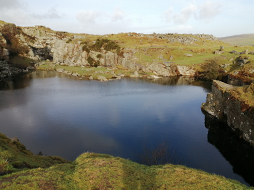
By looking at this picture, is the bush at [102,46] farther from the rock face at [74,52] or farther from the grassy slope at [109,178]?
the grassy slope at [109,178]

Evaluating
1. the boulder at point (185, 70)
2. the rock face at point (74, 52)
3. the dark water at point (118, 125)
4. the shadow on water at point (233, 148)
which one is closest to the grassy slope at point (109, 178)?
the dark water at point (118, 125)

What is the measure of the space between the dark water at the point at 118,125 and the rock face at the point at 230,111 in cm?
288

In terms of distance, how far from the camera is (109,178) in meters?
17.8

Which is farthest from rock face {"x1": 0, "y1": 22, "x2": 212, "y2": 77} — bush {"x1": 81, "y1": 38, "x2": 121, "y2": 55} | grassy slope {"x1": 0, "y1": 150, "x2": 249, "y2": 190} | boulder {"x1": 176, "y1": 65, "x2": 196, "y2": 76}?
grassy slope {"x1": 0, "y1": 150, "x2": 249, "y2": 190}

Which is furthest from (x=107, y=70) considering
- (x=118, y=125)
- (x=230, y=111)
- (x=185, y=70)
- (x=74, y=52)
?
(x=230, y=111)

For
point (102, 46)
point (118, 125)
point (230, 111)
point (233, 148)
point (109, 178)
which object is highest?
point (102, 46)

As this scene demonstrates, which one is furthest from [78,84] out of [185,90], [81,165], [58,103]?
[81,165]

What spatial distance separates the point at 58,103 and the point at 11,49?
113049 mm

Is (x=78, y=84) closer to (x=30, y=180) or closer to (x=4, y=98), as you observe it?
(x=4, y=98)

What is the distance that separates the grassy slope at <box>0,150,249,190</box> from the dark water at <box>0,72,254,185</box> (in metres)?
17.5

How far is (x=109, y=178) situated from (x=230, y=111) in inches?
1808

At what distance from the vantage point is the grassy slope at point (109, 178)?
1642cm

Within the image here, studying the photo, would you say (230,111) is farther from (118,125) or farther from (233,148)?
(118,125)

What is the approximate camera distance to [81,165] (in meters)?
20.8
